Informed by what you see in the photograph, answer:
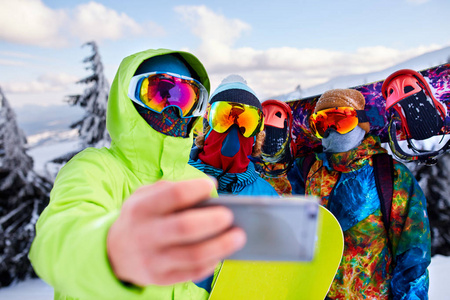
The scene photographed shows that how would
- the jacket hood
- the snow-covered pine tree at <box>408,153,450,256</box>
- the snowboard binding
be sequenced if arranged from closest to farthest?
the jacket hood, the snowboard binding, the snow-covered pine tree at <box>408,153,450,256</box>

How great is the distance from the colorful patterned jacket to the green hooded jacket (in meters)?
1.77

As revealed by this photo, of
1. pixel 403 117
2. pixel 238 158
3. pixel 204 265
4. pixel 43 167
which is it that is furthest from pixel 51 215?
pixel 43 167

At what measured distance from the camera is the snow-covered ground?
25.9 ft

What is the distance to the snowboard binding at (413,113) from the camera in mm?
2816

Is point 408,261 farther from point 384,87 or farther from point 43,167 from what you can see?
point 43,167

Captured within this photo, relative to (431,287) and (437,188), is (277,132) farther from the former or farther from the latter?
(431,287)

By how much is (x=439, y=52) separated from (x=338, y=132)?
2.01 m

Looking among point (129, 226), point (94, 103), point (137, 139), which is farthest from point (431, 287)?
point (94, 103)

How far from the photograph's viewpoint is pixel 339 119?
9.98 feet

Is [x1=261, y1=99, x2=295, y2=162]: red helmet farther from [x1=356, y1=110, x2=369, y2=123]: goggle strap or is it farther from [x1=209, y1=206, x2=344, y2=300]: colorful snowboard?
[x1=209, y1=206, x2=344, y2=300]: colorful snowboard

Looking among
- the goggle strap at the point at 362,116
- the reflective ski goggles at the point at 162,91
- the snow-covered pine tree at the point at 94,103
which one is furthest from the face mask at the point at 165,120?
the snow-covered pine tree at the point at 94,103

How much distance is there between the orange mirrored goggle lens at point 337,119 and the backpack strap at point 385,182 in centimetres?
44

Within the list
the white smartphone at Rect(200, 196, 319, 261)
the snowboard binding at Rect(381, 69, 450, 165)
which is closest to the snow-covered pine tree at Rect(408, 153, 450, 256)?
the snowboard binding at Rect(381, 69, 450, 165)

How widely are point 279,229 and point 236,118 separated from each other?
2.09 metres
